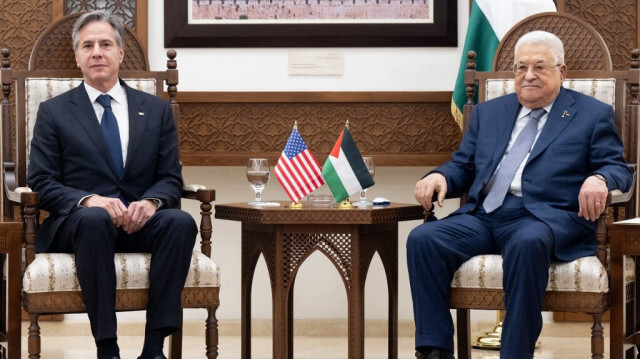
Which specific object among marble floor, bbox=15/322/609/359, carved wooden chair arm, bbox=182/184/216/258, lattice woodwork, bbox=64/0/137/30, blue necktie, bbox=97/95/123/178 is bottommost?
marble floor, bbox=15/322/609/359

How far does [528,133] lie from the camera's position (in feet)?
12.1

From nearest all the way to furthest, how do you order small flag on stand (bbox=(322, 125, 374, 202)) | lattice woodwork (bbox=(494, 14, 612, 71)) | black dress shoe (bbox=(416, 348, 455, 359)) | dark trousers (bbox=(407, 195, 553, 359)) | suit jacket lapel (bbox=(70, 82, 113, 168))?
1. dark trousers (bbox=(407, 195, 553, 359))
2. black dress shoe (bbox=(416, 348, 455, 359))
3. suit jacket lapel (bbox=(70, 82, 113, 168))
4. small flag on stand (bbox=(322, 125, 374, 202))
5. lattice woodwork (bbox=(494, 14, 612, 71))

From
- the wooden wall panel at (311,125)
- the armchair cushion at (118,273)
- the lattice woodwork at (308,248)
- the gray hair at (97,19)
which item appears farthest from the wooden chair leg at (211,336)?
the wooden wall panel at (311,125)

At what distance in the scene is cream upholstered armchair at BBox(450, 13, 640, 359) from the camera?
3.25m

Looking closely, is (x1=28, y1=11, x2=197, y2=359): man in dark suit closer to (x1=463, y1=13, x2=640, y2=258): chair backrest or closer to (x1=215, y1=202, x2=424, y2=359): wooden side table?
(x1=215, y1=202, x2=424, y2=359): wooden side table

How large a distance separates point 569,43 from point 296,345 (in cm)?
185

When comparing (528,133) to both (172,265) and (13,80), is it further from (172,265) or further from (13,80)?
(13,80)

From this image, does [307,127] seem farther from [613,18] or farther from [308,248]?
[613,18]

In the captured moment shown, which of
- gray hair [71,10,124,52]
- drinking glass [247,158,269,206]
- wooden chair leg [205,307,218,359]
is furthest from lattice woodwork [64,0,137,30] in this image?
wooden chair leg [205,307,218,359]

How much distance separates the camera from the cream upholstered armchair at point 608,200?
3.25m

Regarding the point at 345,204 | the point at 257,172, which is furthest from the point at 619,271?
the point at 257,172

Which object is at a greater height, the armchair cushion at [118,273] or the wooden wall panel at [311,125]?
the wooden wall panel at [311,125]

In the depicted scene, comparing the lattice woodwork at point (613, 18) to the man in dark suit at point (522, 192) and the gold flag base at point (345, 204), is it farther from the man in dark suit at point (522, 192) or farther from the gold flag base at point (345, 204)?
the gold flag base at point (345, 204)

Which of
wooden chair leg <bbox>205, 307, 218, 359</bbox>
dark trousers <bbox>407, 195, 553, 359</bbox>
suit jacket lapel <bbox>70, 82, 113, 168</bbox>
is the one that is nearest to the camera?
dark trousers <bbox>407, 195, 553, 359</bbox>
